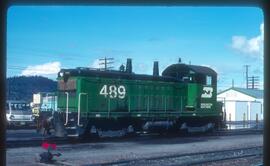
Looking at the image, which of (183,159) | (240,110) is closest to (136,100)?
Result: (183,159)

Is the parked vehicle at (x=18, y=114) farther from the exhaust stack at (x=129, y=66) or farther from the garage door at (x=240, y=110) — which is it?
the garage door at (x=240, y=110)

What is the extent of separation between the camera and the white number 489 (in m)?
16.9

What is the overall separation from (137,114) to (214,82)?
576 centimetres

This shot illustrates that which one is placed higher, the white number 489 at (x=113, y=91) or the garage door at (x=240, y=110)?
the white number 489 at (x=113, y=91)

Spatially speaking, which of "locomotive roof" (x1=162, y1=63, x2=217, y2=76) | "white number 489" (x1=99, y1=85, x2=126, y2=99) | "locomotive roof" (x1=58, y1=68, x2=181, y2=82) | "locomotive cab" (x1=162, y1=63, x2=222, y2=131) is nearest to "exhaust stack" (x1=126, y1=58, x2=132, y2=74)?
"locomotive roof" (x1=58, y1=68, x2=181, y2=82)

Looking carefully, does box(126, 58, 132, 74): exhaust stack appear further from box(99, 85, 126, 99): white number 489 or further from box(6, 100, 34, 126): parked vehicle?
box(6, 100, 34, 126): parked vehicle

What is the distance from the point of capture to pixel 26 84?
76250 mm

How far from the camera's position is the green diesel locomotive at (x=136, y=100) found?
53.4ft

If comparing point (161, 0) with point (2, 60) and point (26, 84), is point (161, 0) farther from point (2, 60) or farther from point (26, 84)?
point (26, 84)

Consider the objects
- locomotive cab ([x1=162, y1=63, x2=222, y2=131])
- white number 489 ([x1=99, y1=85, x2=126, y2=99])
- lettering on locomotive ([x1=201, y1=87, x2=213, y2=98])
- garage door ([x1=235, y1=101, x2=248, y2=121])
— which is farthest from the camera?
garage door ([x1=235, y1=101, x2=248, y2=121])

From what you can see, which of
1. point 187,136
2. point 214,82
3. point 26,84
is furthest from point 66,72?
point 26,84

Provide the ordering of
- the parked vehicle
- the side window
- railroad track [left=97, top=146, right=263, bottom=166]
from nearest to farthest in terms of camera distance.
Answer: railroad track [left=97, top=146, right=263, bottom=166]
the side window
the parked vehicle

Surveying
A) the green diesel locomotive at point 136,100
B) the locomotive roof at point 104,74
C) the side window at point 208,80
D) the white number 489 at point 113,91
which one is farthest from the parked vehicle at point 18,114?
the side window at point 208,80

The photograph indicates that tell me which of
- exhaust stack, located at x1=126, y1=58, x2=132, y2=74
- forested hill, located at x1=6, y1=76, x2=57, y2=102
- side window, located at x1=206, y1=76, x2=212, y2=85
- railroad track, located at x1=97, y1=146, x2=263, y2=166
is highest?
forested hill, located at x1=6, y1=76, x2=57, y2=102
